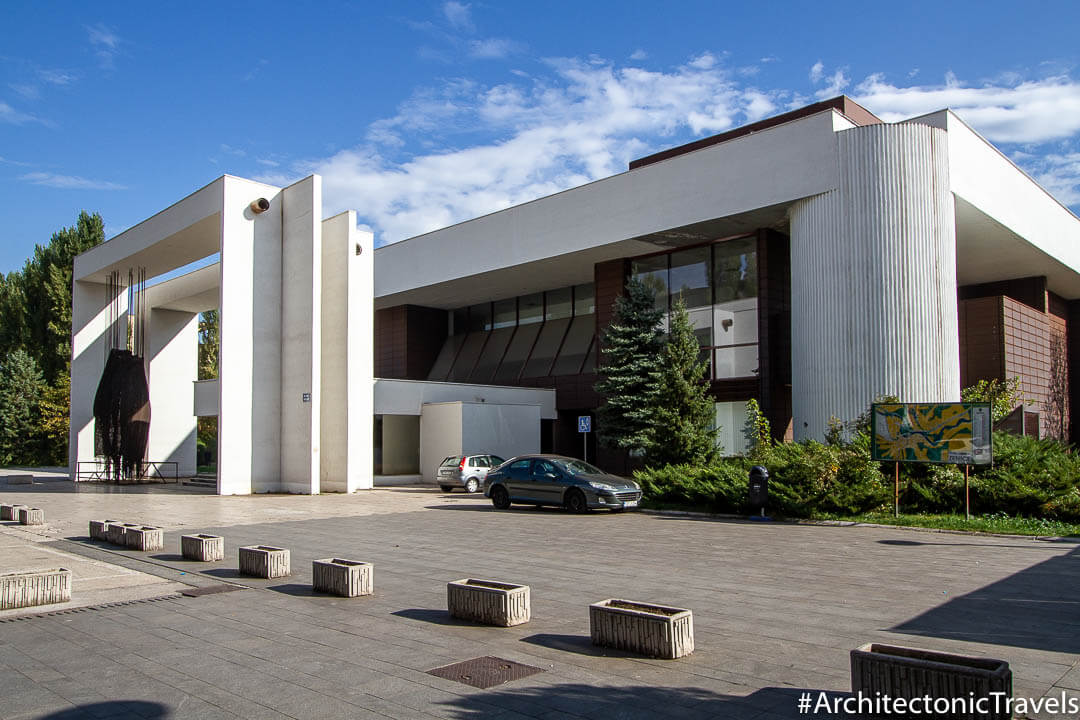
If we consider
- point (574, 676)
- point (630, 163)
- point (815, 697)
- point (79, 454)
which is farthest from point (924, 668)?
point (79, 454)

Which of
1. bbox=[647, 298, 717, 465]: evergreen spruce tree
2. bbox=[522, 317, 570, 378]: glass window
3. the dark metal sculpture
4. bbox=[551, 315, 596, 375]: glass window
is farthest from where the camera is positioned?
bbox=[522, 317, 570, 378]: glass window

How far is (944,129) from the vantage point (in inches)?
973

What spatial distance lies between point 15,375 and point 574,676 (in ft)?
193

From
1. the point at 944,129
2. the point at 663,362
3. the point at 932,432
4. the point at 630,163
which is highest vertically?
the point at 630,163

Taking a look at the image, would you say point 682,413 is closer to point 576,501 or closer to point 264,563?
point 576,501

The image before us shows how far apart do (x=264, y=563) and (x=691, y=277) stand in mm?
22618

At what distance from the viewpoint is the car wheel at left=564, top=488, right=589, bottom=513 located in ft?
65.1

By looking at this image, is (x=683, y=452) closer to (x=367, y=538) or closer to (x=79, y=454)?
(x=367, y=538)

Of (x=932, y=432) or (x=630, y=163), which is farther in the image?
(x=630, y=163)

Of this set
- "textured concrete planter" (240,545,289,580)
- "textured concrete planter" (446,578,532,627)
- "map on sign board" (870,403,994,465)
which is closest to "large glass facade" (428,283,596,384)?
"map on sign board" (870,403,994,465)

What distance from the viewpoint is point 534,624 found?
7.92 meters

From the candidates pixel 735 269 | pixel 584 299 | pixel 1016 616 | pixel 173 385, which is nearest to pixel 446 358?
pixel 584 299

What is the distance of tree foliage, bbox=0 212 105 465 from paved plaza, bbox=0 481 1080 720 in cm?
4458

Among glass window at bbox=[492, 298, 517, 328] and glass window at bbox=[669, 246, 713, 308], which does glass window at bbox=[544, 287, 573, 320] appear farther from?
glass window at bbox=[669, 246, 713, 308]
